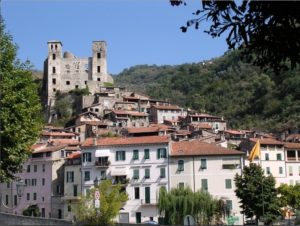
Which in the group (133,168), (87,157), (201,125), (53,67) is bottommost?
(133,168)

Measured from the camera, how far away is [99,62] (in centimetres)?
12731

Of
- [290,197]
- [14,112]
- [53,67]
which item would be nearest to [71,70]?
[53,67]

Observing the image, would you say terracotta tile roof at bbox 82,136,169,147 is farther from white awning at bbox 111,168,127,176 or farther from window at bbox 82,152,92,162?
white awning at bbox 111,168,127,176

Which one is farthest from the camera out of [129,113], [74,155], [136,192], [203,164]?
[129,113]

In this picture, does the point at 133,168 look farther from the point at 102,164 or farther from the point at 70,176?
the point at 70,176

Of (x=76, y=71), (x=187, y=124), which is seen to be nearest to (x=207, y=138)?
(x=187, y=124)

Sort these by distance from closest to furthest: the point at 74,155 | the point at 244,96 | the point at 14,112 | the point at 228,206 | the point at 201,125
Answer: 1. the point at 14,112
2. the point at 228,206
3. the point at 74,155
4. the point at 201,125
5. the point at 244,96

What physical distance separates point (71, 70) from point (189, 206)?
257 ft

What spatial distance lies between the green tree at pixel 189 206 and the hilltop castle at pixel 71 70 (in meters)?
70.2

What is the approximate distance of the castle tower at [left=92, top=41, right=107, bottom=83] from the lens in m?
126

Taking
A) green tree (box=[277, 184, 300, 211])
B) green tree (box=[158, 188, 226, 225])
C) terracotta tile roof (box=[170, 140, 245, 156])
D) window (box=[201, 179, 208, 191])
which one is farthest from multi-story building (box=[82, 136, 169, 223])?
green tree (box=[277, 184, 300, 211])

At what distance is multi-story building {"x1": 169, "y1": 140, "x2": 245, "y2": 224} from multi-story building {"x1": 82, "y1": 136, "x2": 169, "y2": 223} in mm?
1322

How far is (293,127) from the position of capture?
336 feet

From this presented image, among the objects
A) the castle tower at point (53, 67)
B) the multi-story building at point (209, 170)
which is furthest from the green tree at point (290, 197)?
the castle tower at point (53, 67)
